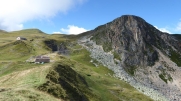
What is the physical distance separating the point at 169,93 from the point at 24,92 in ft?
423

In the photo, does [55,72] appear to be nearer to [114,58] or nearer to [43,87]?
[43,87]

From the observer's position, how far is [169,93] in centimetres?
14562

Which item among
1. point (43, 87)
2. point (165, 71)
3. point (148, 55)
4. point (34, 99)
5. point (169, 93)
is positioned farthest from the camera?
point (148, 55)

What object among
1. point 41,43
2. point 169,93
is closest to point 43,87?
point 169,93

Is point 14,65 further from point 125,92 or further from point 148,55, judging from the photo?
point 148,55

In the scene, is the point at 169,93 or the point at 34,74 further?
the point at 169,93

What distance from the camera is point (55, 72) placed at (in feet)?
195

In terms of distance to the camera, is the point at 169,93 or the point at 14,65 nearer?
the point at 14,65

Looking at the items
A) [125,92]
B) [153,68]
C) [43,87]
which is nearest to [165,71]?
[153,68]

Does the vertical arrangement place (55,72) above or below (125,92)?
above

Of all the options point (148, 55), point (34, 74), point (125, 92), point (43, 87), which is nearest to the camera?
point (43, 87)

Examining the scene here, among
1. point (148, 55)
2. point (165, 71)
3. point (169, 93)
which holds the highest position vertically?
point (148, 55)

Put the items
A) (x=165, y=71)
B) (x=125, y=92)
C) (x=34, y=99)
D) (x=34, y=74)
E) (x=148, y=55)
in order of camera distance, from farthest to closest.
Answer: (x=148, y=55) < (x=165, y=71) < (x=125, y=92) < (x=34, y=74) < (x=34, y=99)

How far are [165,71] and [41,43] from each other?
115469 mm
